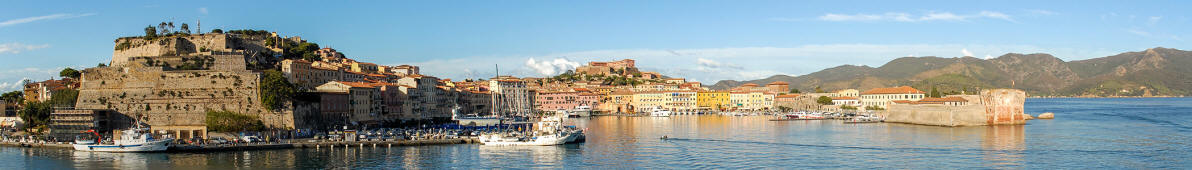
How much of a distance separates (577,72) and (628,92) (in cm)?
2930

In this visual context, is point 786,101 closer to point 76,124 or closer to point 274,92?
point 274,92

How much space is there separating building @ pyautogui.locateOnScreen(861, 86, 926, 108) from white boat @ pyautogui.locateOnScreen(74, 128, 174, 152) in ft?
211

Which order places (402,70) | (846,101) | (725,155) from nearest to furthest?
1. (725,155)
2. (402,70)
3. (846,101)

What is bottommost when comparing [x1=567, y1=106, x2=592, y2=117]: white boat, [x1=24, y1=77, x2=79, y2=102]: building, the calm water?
the calm water

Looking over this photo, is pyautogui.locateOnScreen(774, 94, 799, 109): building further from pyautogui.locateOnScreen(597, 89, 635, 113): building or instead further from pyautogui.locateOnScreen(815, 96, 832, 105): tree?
pyautogui.locateOnScreen(597, 89, 635, 113): building

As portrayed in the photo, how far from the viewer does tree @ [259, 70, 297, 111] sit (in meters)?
45.8

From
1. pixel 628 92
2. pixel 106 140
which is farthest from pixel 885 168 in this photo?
pixel 628 92

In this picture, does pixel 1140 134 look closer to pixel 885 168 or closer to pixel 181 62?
pixel 885 168

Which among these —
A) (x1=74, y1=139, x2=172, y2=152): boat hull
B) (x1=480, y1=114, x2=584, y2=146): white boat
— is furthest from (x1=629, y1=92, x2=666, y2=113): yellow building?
(x1=74, y1=139, x2=172, y2=152): boat hull

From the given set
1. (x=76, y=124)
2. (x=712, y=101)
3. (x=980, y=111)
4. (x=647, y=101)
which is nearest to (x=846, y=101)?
(x=712, y=101)

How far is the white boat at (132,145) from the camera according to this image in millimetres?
38750

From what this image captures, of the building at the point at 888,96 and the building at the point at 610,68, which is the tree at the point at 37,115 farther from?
the building at the point at 610,68

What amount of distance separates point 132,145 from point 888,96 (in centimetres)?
7006

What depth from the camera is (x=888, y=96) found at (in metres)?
90.0
